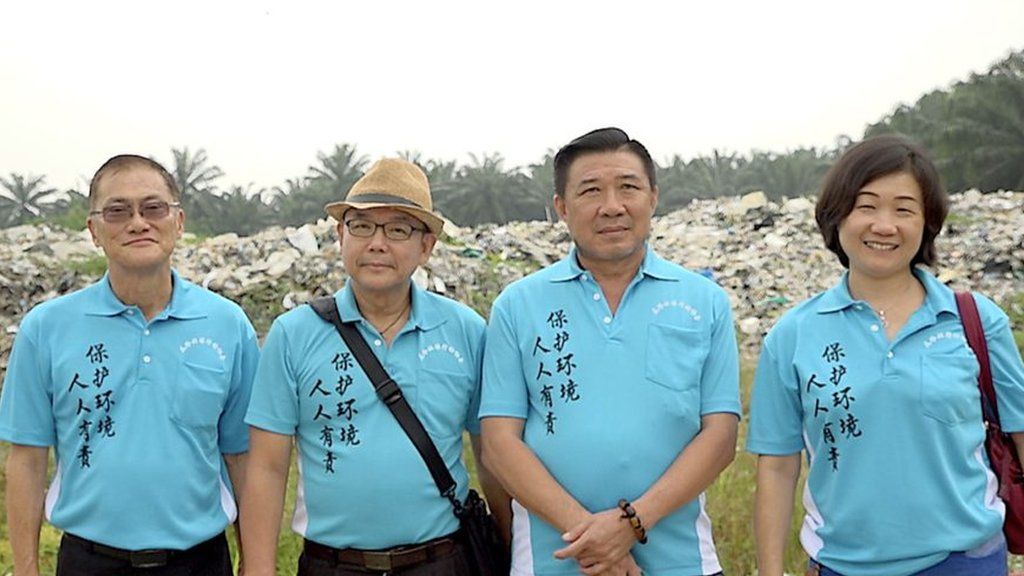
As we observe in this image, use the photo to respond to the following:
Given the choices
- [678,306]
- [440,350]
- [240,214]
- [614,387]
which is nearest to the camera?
[614,387]

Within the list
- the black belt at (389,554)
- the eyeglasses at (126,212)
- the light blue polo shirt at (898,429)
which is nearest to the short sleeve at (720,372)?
the light blue polo shirt at (898,429)

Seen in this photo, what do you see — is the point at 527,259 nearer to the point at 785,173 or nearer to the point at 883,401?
the point at 883,401

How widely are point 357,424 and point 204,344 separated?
0.60m

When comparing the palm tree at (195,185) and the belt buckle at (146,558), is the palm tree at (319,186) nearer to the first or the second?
the palm tree at (195,185)

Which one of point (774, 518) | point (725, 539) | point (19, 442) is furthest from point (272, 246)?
point (774, 518)

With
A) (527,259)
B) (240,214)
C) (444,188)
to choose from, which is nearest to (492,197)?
(444,188)

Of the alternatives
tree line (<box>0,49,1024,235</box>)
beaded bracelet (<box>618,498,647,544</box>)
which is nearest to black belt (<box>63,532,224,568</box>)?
beaded bracelet (<box>618,498,647,544</box>)

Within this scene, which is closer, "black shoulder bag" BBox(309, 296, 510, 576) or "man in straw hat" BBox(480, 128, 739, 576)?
"man in straw hat" BBox(480, 128, 739, 576)

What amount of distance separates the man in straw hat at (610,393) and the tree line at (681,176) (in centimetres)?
2254

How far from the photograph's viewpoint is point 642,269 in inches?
107

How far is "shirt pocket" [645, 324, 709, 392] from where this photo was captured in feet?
8.41

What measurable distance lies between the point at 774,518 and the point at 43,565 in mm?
3890

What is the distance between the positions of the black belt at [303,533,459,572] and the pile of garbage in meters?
7.89

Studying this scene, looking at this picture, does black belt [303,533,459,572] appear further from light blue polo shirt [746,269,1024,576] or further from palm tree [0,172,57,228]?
palm tree [0,172,57,228]
